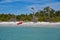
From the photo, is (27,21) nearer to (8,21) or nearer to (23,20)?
(23,20)

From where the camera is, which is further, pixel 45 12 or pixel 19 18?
pixel 45 12

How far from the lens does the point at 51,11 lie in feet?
114

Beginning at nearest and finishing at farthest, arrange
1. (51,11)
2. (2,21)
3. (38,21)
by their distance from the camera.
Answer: (38,21)
(2,21)
(51,11)

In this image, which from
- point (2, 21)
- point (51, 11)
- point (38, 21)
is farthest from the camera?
point (51, 11)

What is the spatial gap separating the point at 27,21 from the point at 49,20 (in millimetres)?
3098

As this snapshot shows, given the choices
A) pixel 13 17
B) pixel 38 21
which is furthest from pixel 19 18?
pixel 38 21

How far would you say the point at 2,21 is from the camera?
3195cm

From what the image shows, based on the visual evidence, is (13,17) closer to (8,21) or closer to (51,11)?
(8,21)
